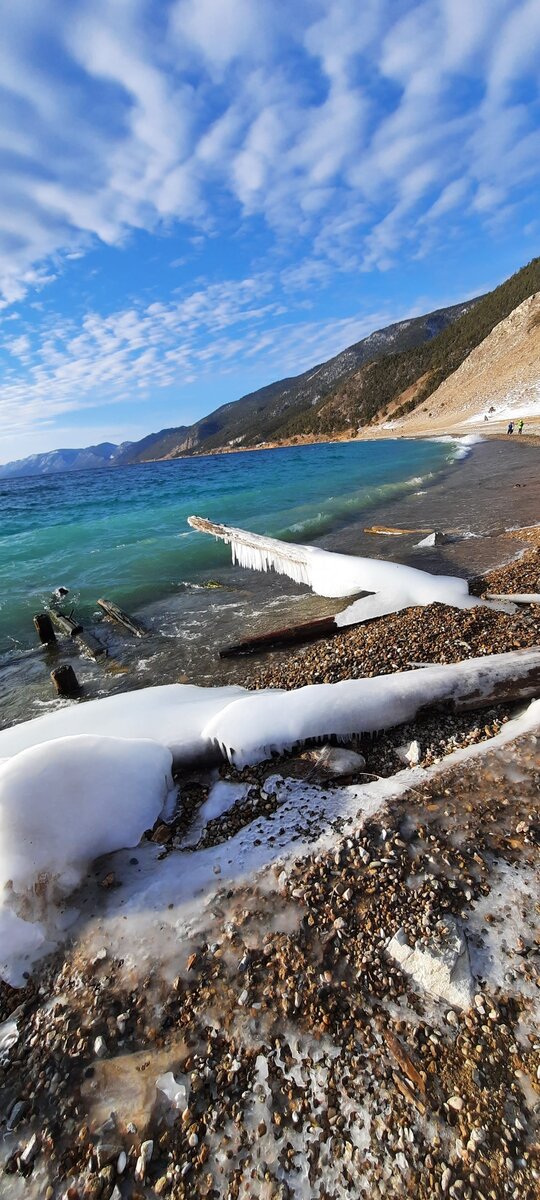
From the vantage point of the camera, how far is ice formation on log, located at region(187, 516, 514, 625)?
31.9 feet

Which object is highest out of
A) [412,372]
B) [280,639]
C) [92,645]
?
[412,372]

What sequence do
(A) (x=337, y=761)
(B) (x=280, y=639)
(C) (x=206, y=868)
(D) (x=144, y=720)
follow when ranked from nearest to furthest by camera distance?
(C) (x=206, y=868) < (A) (x=337, y=761) < (D) (x=144, y=720) < (B) (x=280, y=639)

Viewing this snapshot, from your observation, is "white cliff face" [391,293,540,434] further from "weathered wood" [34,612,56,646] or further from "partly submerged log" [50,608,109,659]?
"weathered wood" [34,612,56,646]

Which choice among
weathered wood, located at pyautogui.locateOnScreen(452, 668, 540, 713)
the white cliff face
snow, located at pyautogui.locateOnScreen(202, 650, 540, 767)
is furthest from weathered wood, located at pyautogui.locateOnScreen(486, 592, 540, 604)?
the white cliff face

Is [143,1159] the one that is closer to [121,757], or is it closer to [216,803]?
[216,803]

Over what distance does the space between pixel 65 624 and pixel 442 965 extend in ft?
37.8

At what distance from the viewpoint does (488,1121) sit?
2521mm

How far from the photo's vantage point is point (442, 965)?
315 centimetres

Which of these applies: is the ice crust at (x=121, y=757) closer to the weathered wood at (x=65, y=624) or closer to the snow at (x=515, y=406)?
the weathered wood at (x=65, y=624)

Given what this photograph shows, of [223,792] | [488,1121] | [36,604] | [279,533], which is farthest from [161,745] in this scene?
[279,533]

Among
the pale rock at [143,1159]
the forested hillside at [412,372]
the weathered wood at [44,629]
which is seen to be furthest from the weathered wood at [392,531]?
the forested hillside at [412,372]

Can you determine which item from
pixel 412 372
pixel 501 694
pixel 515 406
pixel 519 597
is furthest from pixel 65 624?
pixel 412 372

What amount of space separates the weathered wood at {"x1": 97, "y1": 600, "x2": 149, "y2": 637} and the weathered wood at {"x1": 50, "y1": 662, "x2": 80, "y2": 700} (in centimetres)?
264

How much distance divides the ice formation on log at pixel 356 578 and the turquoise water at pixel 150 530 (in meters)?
1.95
